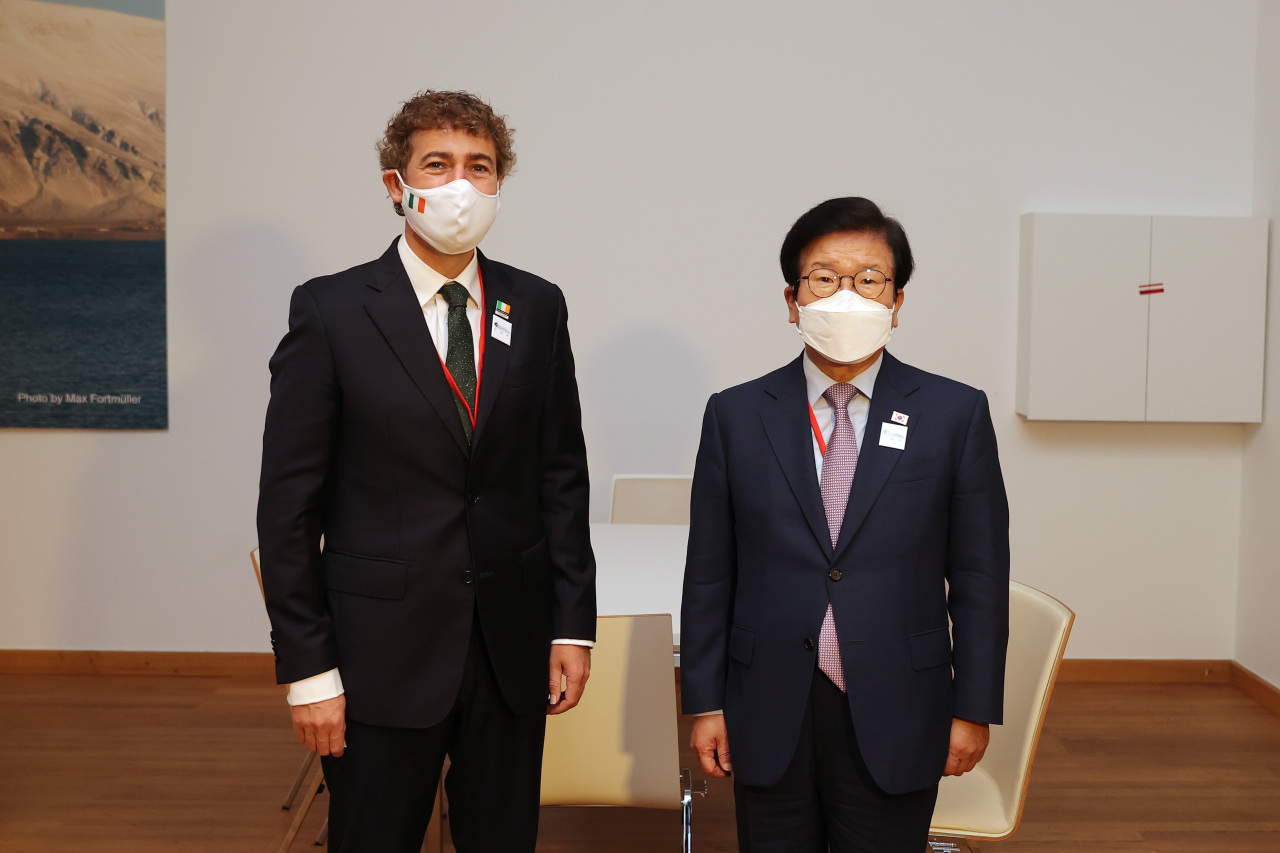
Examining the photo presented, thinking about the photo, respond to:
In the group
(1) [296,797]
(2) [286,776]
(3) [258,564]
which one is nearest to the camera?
(3) [258,564]

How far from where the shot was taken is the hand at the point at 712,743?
178 centimetres

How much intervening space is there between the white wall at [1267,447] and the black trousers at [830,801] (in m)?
3.32

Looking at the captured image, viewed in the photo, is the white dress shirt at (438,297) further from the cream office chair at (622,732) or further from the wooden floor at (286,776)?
the wooden floor at (286,776)

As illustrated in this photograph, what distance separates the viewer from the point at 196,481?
457cm

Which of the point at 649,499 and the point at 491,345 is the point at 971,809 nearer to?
the point at 491,345

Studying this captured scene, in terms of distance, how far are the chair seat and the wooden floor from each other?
0.82 m

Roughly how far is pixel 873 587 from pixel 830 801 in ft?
1.22

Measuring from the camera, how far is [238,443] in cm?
455

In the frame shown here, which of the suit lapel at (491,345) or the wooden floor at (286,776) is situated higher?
the suit lapel at (491,345)

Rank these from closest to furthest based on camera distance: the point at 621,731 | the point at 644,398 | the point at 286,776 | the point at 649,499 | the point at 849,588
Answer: the point at 849,588
the point at 621,731
the point at 286,776
the point at 649,499
the point at 644,398

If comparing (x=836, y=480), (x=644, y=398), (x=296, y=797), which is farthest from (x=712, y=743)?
(x=644, y=398)

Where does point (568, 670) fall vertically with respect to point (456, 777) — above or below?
above

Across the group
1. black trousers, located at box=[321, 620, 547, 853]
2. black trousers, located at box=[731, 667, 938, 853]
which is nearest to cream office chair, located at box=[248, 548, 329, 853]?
black trousers, located at box=[321, 620, 547, 853]

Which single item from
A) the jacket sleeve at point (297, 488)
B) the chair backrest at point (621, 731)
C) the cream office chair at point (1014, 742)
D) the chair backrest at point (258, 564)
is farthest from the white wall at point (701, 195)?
the jacket sleeve at point (297, 488)
